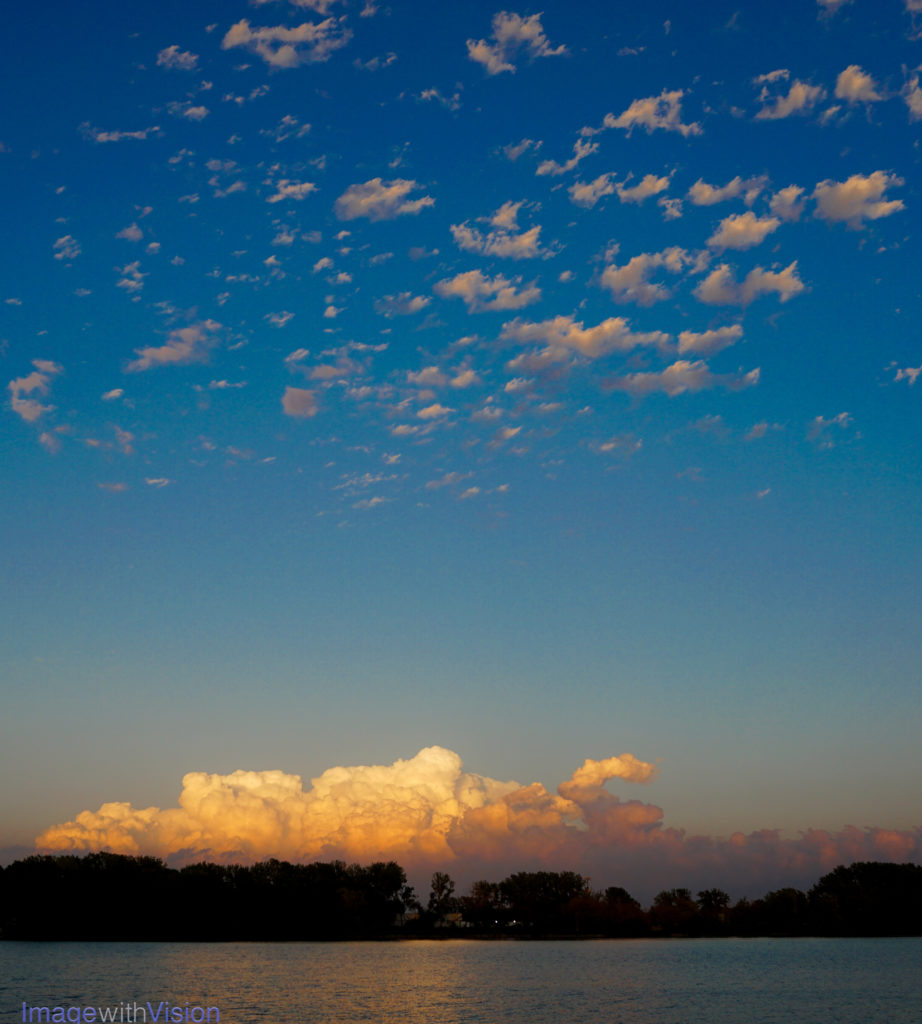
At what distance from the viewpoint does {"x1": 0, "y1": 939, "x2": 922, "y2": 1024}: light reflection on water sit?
8844 cm

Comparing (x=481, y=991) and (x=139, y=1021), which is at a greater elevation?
(x=139, y=1021)

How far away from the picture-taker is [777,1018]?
87.9 meters

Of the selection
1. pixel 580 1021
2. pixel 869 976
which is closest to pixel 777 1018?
pixel 580 1021

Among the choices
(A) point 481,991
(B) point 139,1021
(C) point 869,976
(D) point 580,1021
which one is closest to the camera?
(B) point 139,1021

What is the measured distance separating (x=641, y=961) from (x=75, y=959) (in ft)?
361

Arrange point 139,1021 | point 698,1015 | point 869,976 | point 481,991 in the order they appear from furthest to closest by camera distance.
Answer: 1. point 869,976
2. point 481,991
3. point 698,1015
4. point 139,1021

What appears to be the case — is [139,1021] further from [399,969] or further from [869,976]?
[869,976]

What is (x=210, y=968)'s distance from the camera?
140000 mm

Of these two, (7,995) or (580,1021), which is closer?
(580,1021)

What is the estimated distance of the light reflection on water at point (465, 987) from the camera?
88438 millimetres

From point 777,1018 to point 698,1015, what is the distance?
303 inches

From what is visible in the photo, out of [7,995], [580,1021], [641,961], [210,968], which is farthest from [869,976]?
[7,995]

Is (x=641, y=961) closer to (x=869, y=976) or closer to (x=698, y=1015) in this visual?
(x=869, y=976)

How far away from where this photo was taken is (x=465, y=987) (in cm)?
12250
